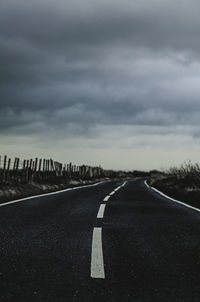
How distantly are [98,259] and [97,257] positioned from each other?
11cm

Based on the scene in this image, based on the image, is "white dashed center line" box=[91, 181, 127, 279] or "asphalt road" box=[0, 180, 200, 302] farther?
"white dashed center line" box=[91, 181, 127, 279]

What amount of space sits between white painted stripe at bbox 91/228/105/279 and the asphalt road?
12mm

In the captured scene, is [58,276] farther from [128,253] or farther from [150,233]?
[150,233]

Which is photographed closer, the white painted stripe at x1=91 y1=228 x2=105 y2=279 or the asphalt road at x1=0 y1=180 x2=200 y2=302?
the asphalt road at x1=0 y1=180 x2=200 y2=302

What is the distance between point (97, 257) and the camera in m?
5.01

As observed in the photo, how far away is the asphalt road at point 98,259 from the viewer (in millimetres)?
3643

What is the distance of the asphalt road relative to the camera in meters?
3.64

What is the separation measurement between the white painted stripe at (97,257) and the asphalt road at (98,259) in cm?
1

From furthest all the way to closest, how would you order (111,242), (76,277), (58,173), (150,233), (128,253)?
(58,173)
(150,233)
(111,242)
(128,253)
(76,277)

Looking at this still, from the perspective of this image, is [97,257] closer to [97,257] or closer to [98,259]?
[97,257]

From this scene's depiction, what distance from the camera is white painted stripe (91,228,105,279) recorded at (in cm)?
426

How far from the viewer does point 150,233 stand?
6.95 metres

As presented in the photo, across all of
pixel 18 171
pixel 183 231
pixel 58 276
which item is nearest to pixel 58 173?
pixel 18 171

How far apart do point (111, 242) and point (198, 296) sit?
260 cm
